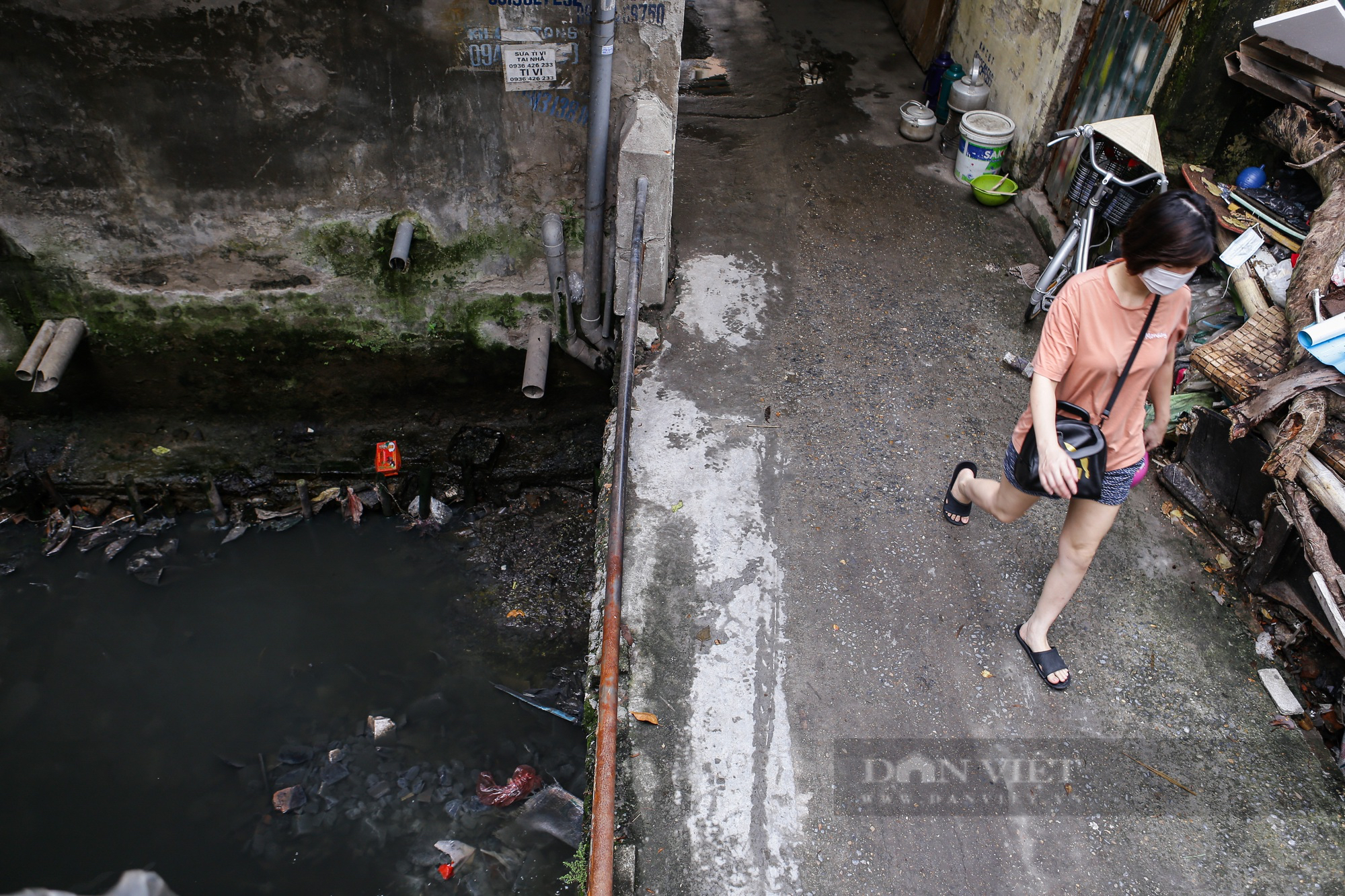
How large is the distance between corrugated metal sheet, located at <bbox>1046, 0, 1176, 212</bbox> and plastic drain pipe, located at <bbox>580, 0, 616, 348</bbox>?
3.53m

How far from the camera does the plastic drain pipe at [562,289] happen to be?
201 inches

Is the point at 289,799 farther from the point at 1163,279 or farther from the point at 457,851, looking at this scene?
the point at 1163,279

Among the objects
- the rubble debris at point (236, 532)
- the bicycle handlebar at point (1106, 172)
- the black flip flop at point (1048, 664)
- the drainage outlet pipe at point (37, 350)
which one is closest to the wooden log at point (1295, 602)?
the black flip flop at point (1048, 664)

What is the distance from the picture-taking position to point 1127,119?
4.91 meters

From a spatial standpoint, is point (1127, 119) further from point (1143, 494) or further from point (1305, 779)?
point (1305, 779)

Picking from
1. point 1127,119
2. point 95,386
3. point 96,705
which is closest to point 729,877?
point 96,705

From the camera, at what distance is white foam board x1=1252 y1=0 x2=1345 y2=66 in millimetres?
3861

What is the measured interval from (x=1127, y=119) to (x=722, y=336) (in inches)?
111

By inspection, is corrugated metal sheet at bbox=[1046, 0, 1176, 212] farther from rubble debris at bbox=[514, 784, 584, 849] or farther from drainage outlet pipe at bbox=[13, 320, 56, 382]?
drainage outlet pipe at bbox=[13, 320, 56, 382]

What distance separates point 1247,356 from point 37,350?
732cm

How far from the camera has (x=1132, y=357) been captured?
9.09 ft

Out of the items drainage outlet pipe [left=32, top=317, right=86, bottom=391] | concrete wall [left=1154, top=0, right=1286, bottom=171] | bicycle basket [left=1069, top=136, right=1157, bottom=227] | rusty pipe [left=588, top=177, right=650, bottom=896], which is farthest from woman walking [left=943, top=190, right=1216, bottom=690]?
drainage outlet pipe [left=32, top=317, right=86, bottom=391]

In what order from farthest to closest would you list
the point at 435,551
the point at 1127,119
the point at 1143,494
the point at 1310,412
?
the point at 435,551 < the point at 1127,119 < the point at 1143,494 < the point at 1310,412

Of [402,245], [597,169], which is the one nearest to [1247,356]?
[597,169]
